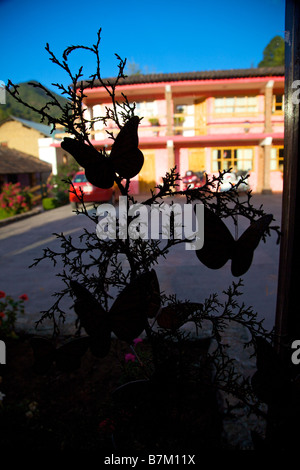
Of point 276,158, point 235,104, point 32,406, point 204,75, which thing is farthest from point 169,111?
point 32,406

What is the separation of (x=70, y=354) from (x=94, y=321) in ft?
0.31

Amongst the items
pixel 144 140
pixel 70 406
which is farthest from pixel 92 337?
pixel 144 140

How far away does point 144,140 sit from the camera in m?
15.2

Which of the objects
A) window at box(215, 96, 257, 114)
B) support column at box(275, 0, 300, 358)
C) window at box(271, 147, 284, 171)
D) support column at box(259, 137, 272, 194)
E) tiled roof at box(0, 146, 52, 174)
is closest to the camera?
support column at box(275, 0, 300, 358)

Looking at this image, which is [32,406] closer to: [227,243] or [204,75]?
[227,243]

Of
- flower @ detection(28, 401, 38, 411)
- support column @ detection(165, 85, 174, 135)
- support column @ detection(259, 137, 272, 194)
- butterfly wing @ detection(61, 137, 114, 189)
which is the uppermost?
support column @ detection(165, 85, 174, 135)

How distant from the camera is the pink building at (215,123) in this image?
1521 centimetres

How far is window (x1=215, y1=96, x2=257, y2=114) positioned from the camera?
16.5 meters

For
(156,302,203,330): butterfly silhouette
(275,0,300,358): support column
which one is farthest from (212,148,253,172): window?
(156,302,203,330): butterfly silhouette

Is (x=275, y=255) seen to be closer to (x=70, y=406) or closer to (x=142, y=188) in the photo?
(x=70, y=406)

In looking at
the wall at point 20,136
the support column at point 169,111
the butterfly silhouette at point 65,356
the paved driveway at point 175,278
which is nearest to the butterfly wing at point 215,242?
the butterfly silhouette at point 65,356

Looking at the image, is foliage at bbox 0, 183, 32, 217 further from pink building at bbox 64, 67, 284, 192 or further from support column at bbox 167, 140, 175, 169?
support column at bbox 167, 140, 175, 169

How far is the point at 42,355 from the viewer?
0.57 meters
